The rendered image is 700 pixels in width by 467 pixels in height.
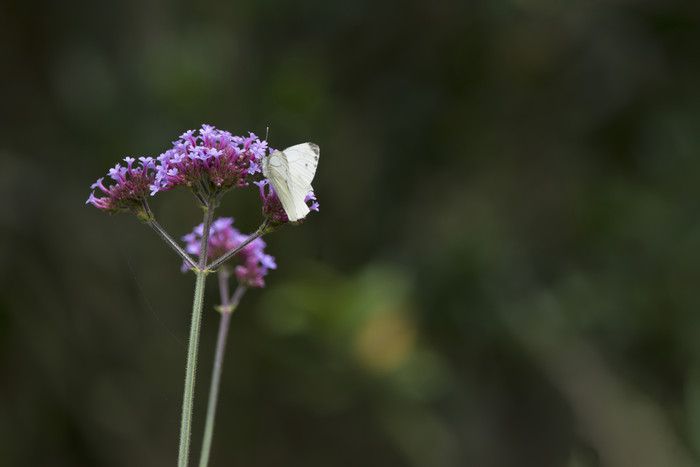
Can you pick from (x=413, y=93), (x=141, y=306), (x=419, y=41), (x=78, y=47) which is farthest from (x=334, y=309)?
(x=78, y=47)

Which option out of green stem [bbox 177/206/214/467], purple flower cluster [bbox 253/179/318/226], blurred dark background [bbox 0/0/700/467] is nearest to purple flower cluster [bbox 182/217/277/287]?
purple flower cluster [bbox 253/179/318/226]

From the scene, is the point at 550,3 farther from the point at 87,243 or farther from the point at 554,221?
the point at 87,243

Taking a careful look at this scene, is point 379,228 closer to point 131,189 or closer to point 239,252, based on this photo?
point 239,252

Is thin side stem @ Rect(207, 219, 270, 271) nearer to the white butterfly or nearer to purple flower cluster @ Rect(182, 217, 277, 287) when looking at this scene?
the white butterfly

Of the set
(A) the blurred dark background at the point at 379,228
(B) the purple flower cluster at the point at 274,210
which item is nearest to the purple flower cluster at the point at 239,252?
(B) the purple flower cluster at the point at 274,210

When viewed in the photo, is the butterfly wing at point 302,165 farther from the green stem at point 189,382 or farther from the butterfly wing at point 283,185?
the green stem at point 189,382

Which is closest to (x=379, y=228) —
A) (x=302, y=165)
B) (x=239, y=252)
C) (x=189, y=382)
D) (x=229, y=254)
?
(x=239, y=252)

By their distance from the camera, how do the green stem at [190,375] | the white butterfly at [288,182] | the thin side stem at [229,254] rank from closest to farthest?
the green stem at [190,375] → the thin side stem at [229,254] → the white butterfly at [288,182]
